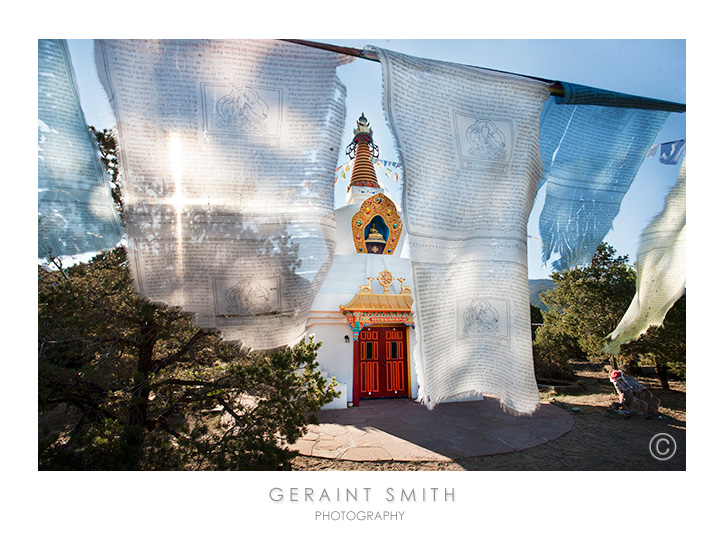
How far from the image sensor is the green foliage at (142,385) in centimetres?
232

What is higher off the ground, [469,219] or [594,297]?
[469,219]

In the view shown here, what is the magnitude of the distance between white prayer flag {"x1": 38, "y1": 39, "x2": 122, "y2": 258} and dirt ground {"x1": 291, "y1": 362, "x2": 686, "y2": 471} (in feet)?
9.95

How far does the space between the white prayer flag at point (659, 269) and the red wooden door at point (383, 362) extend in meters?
4.53

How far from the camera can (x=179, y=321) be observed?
9.42 feet

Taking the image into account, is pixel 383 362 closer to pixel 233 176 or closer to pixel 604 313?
pixel 604 313

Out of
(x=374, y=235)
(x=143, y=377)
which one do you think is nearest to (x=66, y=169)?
(x=143, y=377)

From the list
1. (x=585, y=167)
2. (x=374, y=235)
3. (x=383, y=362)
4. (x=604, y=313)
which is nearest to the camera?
(x=585, y=167)

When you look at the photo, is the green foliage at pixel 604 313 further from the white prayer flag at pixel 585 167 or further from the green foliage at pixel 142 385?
the green foliage at pixel 142 385

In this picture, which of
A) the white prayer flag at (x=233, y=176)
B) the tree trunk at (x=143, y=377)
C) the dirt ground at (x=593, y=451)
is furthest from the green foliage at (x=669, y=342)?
the tree trunk at (x=143, y=377)

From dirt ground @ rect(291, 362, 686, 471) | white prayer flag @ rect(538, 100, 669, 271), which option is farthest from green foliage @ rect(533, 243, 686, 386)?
white prayer flag @ rect(538, 100, 669, 271)

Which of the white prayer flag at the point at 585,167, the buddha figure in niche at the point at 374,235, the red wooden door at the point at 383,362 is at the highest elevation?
the buddha figure in niche at the point at 374,235

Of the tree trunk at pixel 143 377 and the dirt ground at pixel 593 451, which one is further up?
the tree trunk at pixel 143 377

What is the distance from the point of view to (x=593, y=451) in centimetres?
412

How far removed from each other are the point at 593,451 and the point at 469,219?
12.9ft
